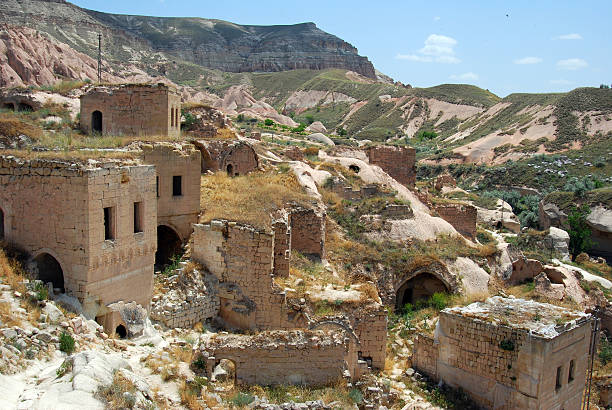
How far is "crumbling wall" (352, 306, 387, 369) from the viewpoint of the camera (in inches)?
479

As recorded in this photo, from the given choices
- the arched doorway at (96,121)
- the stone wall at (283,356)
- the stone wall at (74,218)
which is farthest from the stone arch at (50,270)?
the arched doorway at (96,121)

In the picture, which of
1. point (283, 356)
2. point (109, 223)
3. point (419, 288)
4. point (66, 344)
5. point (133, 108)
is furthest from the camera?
point (419, 288)

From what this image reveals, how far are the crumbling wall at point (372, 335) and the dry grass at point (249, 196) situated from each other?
2.91 metres

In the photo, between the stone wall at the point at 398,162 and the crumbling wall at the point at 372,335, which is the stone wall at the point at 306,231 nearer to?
the crumbling wall at the point at 372,335

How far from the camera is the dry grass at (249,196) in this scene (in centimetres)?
1273

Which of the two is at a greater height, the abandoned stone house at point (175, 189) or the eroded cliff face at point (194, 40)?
the eroded cliff face at point (194, 40)

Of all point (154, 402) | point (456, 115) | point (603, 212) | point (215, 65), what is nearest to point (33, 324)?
point (154, 402)

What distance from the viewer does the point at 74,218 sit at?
9.20 meters

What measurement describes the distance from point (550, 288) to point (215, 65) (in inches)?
4650

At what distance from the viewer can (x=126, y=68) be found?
239ft

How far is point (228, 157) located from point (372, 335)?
8630mm

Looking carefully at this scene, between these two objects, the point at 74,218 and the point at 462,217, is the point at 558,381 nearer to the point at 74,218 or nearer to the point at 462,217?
the point at 74,218

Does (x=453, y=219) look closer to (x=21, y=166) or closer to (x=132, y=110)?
(x=132, y=110)

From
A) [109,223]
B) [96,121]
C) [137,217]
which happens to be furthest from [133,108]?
[109,223]
